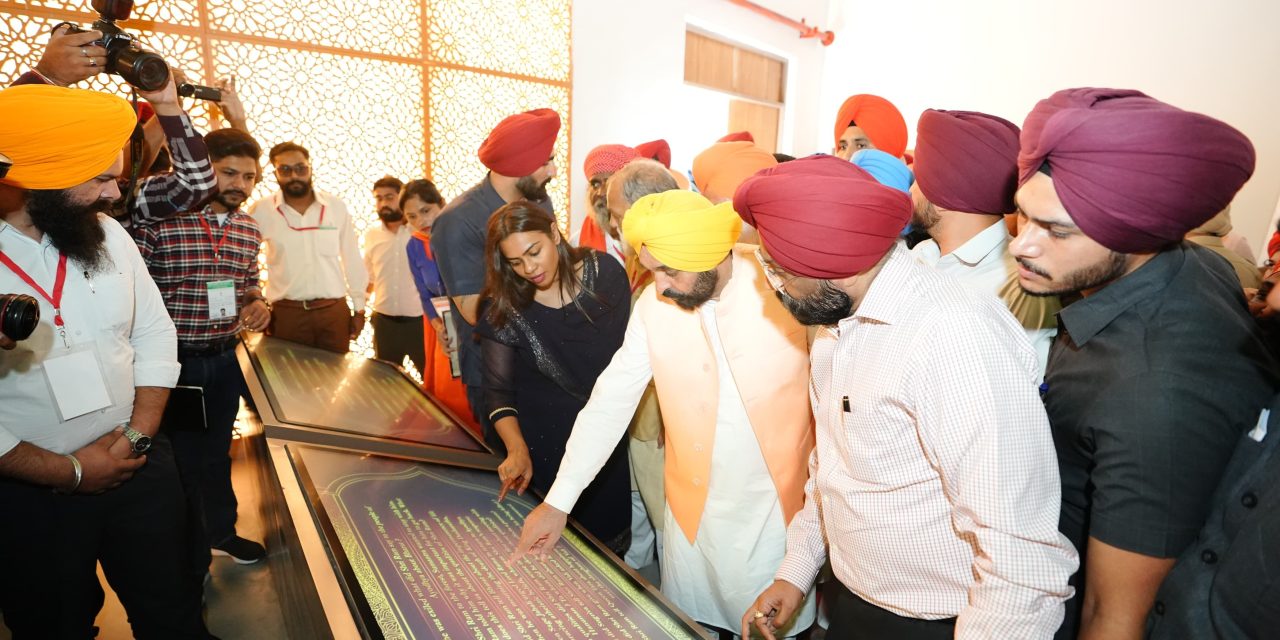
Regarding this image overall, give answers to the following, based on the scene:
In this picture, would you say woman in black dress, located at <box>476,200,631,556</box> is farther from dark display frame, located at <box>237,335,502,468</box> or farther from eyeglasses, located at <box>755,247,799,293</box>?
eyeglasses, located at <box>755,247,799,293</box>

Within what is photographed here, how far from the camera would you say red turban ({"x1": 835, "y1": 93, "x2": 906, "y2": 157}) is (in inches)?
128

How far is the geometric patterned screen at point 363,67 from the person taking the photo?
3.35 metres

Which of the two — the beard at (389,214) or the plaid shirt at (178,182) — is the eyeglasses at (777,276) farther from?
the beard at (389,214)

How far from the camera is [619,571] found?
120cm

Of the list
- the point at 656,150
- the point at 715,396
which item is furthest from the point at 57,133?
the point at 656,150

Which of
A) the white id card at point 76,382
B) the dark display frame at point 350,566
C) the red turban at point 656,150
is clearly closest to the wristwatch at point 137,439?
the white id card at point 76,382

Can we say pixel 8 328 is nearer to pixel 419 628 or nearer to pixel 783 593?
pixel 419 628

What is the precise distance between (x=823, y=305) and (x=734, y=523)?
2.23 ft

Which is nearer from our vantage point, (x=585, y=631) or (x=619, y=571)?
(x=585, y=631)

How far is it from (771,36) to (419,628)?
25.7ft

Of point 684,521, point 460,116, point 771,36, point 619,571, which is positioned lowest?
point 684,521

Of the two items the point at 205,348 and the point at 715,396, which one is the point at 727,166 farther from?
the point at 205,348

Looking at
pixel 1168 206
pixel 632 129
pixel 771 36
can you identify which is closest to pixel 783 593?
pixel 1168 206

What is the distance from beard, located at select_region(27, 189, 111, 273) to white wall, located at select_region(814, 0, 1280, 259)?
752cm
